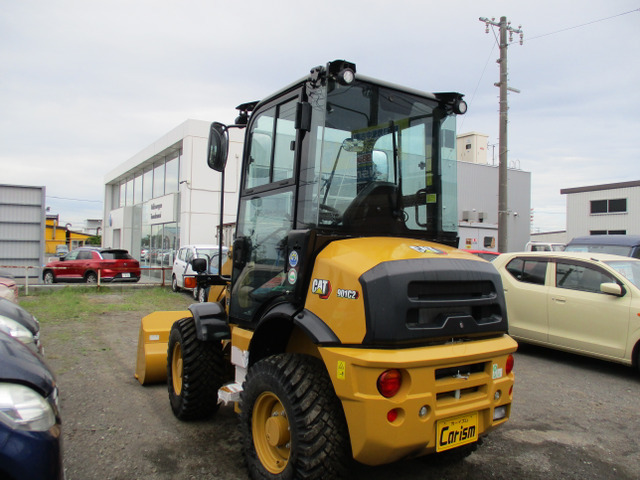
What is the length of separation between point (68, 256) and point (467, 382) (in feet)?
66.2

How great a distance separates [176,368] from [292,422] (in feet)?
7.24

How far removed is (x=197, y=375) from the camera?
13.3 ft

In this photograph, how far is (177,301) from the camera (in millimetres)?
13492

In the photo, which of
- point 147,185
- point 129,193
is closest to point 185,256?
point 147,185

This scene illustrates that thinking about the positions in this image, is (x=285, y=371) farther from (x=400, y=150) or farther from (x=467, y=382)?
(x=400, y=150)

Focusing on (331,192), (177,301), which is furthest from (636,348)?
(177,301)

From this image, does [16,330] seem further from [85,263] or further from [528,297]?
[85,263]

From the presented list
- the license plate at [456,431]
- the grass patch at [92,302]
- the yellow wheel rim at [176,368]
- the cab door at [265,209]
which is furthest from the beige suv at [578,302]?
the grass patch at [92,302]

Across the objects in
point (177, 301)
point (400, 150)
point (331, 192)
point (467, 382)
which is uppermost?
point (400, 150)

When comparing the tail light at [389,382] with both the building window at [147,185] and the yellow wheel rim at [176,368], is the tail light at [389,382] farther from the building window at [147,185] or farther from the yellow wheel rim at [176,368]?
the building window at [147,185]

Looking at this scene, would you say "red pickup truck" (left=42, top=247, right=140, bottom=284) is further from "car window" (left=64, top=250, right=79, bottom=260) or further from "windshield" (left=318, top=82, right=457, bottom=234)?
"windshield" (left=318, top=82, right=457, bottom=234)

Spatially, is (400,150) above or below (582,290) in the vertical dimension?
above

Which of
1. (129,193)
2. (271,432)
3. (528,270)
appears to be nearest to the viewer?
(271,432)

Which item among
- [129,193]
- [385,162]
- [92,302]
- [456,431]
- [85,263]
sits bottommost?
[92,302]
